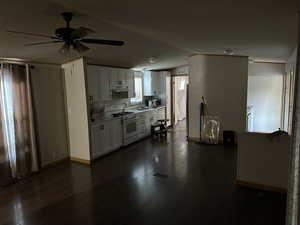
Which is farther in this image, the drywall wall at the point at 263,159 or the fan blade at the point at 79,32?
the drywall wall at the point at 263,159

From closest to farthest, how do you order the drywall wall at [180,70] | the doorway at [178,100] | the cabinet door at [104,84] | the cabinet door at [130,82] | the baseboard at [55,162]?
the baseboard at [55,162], the cabinet door at [104,84], the cabinet door at [130,82], the drywall wall at [180,70], the doorway at [178,100]

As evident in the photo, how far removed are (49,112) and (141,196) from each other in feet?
9.43

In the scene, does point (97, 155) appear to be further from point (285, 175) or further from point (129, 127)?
point (285, 175)

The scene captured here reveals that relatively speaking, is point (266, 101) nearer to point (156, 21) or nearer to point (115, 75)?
point (115, 75)

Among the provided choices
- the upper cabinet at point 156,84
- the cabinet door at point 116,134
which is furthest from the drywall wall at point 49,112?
the upper cabinet at point 156,84

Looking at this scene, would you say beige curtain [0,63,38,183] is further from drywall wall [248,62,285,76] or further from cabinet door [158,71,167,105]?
drywall wall [248,62,285,76]

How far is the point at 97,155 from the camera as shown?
5.01 metres

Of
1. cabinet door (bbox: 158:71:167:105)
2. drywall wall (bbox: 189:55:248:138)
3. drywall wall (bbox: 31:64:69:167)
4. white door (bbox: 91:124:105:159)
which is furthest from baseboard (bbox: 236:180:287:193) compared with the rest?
cabinet door (bbox: 158:71:167:105)

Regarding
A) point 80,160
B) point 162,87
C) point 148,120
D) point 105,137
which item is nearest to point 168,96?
point 162,87

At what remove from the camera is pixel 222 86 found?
611 centimetres

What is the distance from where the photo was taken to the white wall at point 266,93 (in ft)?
23.1

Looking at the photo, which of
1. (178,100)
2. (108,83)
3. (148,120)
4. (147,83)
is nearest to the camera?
(108,83)

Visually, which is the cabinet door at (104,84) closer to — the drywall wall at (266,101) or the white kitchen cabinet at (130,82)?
the white kitchen cabinet at (130,82)

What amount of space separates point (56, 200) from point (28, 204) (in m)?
0.40
